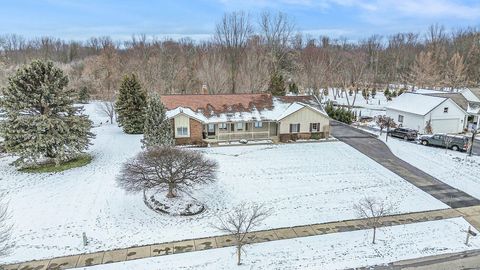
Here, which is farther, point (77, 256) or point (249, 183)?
point (249, 183)

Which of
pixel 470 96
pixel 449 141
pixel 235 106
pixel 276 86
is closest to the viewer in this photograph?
pixel 449 141

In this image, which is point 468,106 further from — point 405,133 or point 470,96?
point 405,133

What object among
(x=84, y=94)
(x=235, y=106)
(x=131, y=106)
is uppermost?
(x=84, y=94)

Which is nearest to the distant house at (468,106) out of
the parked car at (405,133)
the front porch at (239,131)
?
the parked car at (405,133)

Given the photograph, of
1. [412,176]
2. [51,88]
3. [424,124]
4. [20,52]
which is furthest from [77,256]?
[20,52]

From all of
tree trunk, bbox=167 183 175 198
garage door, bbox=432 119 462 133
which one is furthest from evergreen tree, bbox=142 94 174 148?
garage door, bbox=432 119 462 133

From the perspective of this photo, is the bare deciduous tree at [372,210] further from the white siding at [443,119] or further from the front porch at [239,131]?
the white siding at [443,119]

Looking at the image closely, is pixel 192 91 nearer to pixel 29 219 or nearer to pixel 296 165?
pixel 296 165

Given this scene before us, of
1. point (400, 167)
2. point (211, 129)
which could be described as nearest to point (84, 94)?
point (211, 129)
